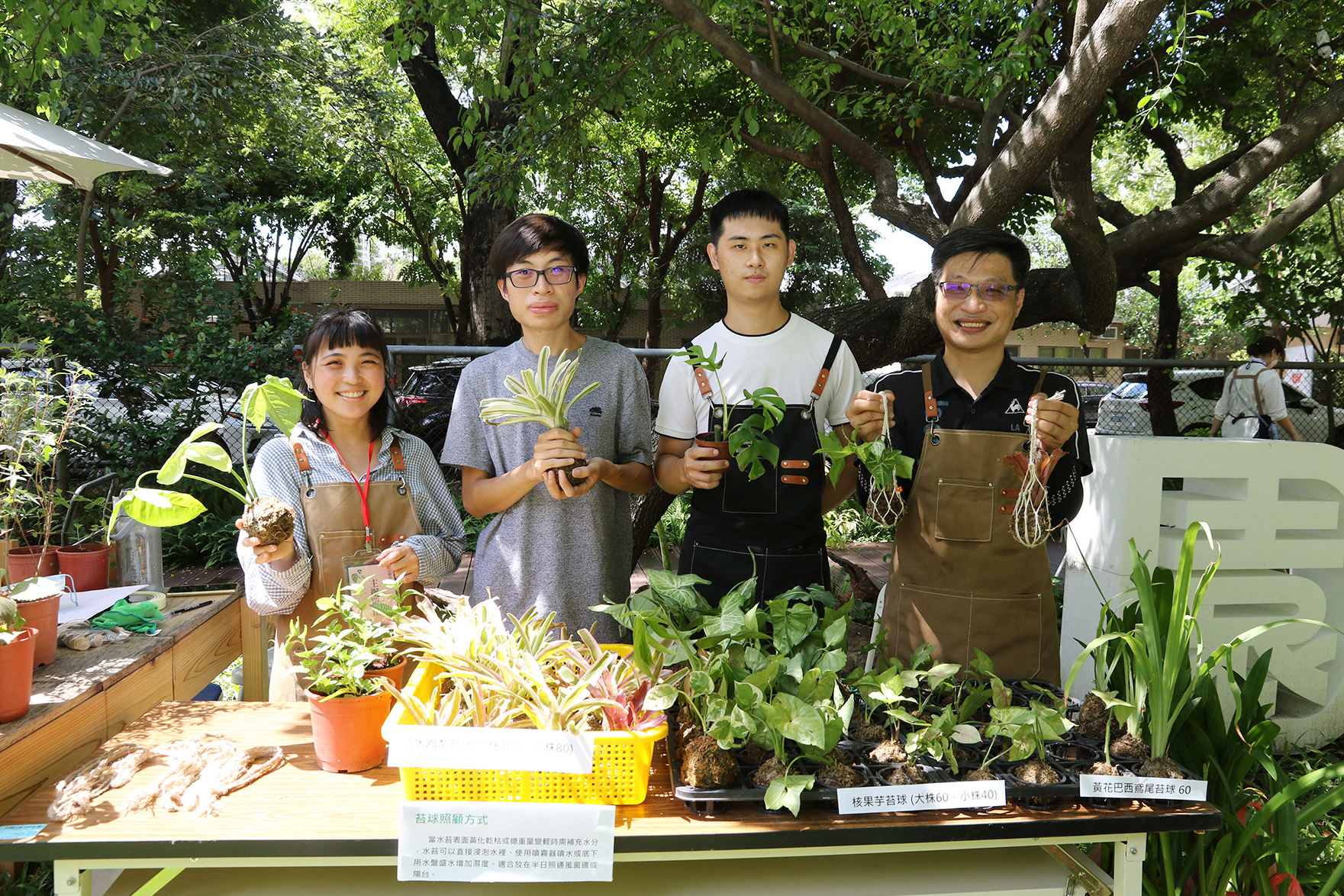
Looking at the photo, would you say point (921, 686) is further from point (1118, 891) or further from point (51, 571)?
point (51, 571)

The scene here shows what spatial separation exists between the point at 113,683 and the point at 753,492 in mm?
1664

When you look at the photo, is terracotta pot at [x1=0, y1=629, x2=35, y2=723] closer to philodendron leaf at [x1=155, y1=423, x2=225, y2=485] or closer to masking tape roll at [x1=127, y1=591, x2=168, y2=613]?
philodendron leaf at [x1=155, y1=423, x2=225, y2=485]

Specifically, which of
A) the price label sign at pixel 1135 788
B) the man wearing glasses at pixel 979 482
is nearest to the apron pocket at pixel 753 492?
the man wearing glasses at pixel 979 482

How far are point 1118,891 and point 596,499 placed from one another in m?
1.44

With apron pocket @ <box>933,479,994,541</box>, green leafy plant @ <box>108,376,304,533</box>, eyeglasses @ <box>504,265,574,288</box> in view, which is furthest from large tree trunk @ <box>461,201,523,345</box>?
apron pocket @ <box>933,479,994,541</box>

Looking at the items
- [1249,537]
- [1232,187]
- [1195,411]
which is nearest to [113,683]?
[1249,537]

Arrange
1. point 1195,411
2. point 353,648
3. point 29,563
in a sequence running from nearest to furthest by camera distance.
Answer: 1. point 353,648
2. point 29,563
3. point 1195,411

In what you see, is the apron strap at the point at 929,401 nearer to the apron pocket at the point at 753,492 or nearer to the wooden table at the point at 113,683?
the apron pocket at the point at 753,492

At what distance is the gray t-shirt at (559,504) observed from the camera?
86.8 inches

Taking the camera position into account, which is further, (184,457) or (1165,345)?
(1165,345)

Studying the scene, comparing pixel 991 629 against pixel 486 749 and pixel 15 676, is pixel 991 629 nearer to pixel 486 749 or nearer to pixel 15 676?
pixel 486 749

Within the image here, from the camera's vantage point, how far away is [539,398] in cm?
203

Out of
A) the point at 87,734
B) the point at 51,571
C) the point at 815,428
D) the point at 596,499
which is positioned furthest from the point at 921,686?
the point at 51,571

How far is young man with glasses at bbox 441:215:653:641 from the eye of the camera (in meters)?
2.15
